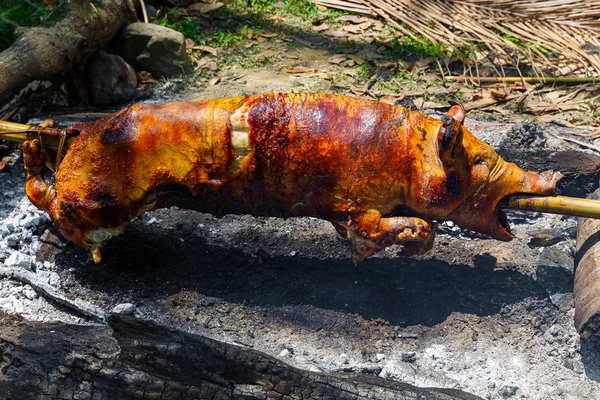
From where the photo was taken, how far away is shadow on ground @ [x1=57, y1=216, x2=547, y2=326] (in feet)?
15.3

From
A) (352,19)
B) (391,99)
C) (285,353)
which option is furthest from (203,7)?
(285,353)

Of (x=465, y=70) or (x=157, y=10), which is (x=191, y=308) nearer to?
(x=465, y=70)

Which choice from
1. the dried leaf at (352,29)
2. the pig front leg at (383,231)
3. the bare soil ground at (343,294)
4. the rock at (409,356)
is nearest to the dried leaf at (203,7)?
the dried leaf at (352,29)

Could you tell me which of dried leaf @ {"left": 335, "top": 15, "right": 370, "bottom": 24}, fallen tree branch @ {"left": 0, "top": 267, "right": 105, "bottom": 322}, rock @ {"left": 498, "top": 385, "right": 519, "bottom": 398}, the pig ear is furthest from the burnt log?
dried leaf @ {"left": 335, "top": 15, "right": 370, "bottom": 24}

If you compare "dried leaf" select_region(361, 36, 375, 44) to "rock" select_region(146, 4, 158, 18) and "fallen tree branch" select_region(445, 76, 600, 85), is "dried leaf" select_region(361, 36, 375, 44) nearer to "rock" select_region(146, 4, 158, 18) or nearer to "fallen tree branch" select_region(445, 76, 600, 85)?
"fallen tree branch" select_region(445, 76, 600, 85)

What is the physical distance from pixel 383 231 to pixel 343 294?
78 cm

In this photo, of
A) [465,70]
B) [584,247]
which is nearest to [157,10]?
[465,70]

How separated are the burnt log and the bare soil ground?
69 centimetres

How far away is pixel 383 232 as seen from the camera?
4191 millimetres

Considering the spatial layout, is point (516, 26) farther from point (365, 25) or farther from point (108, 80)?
point (108, 80)

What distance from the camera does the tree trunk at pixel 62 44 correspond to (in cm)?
622

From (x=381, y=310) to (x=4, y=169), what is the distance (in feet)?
11.9

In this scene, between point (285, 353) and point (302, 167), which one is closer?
point (302, 167)

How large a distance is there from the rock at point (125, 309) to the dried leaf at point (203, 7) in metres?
5.61
